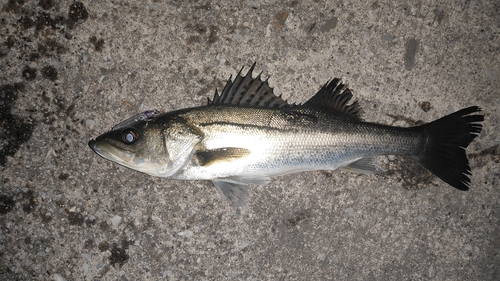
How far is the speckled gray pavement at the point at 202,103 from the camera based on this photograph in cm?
252

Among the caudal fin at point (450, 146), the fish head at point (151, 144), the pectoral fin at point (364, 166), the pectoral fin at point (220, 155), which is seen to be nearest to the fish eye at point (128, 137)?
the fish head at point (151, 144)

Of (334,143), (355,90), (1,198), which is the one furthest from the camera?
(355,90)

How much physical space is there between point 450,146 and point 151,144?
2.35 m

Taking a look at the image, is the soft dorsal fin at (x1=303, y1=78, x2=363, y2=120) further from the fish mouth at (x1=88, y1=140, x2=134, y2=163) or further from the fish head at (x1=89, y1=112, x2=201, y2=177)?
the fish mouth at (x1=88, y1=140, x2=134, y2=163)

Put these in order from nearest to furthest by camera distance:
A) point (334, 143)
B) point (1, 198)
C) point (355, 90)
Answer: point (334, 143) < point (1, 198) < point (355, 90)

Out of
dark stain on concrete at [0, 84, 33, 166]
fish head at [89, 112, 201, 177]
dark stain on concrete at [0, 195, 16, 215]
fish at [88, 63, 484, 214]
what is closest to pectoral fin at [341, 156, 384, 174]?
fish at [88, 63, 484, 214]

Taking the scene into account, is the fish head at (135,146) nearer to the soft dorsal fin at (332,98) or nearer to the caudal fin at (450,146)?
the soft dorsal fin at (332,98)

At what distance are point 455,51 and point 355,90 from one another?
3.48 feet

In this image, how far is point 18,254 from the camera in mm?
2514

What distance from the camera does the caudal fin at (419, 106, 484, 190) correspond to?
2365 mm

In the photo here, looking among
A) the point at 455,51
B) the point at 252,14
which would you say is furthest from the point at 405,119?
the point at 252,14

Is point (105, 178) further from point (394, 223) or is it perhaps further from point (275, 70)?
point (394, 223)

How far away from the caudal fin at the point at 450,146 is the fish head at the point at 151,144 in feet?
6.07

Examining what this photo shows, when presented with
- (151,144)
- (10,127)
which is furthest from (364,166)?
(10,127)
